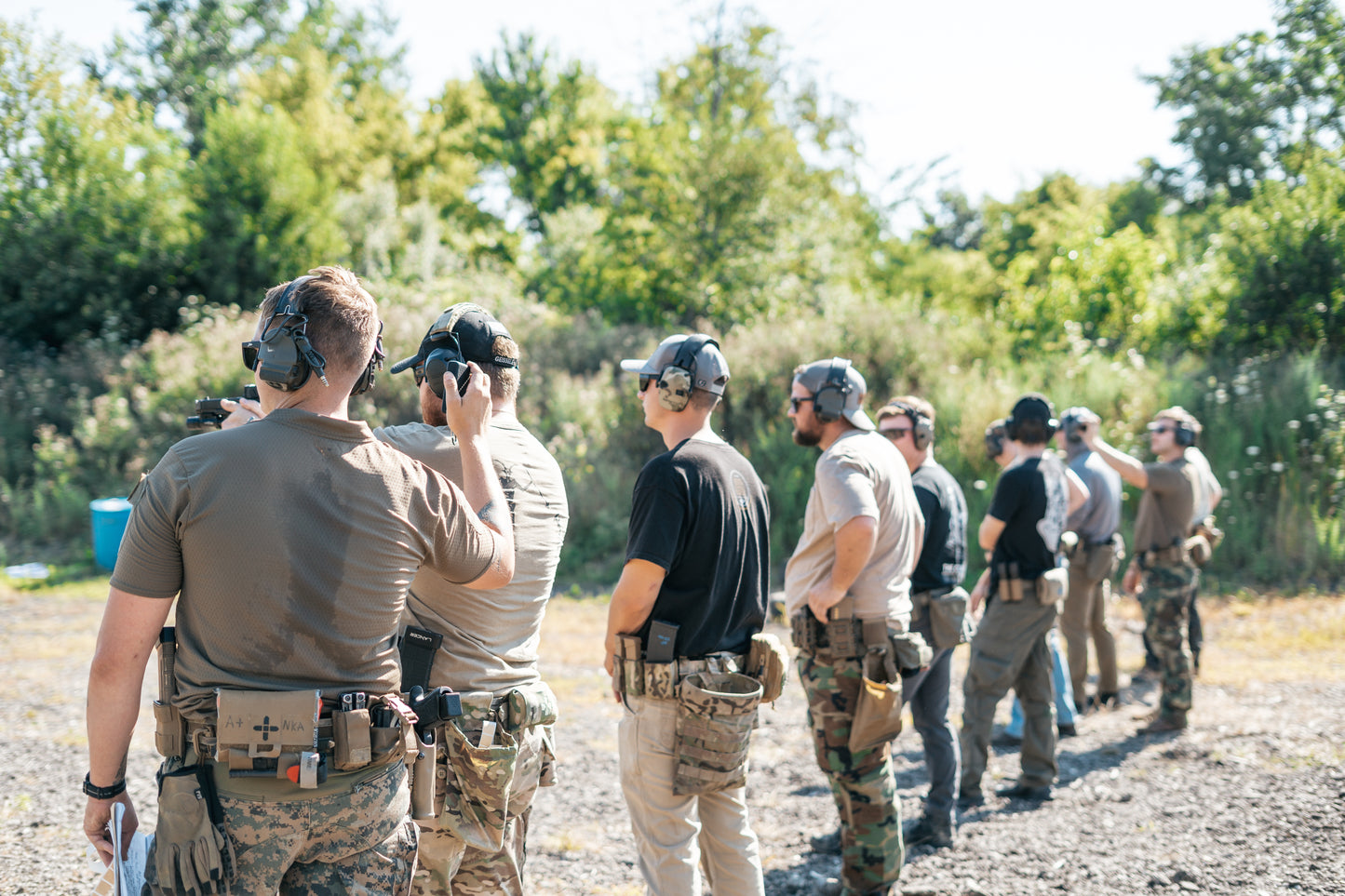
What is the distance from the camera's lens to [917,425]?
517cm

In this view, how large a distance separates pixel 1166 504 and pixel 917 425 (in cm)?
291

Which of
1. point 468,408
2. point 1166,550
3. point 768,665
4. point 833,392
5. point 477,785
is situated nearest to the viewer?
point 468,408

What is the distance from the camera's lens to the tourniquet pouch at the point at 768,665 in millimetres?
3381

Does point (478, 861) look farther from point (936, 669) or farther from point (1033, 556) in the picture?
point (1033, 556)

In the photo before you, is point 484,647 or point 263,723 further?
point 484,647

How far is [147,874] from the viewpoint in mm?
2043

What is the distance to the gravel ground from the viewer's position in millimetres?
4293

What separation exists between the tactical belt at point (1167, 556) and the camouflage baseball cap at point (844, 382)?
3.91 m

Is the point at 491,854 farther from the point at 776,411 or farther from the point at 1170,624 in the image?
the point at 776,411

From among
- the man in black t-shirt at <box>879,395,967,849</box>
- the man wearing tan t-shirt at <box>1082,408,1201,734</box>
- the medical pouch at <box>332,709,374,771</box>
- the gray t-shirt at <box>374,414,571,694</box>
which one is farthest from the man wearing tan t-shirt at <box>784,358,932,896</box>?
the man wearing tan t-shirt at <box>1082,408,1201,734</box>

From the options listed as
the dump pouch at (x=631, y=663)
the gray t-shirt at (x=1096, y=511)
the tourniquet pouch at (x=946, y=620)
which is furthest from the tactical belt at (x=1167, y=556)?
the dump pouch at (x=631, y=663)

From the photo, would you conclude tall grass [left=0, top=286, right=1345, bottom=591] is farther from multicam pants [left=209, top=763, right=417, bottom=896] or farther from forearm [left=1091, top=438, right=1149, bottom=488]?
multicam pants [left=209, top=763, right=417, bottom=896]

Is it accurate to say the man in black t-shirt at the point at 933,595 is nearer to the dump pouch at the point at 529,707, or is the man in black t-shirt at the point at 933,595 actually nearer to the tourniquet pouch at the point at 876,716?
the tourniquet pouch at the point at 876,716

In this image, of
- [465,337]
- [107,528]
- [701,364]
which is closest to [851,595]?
[701,364]
